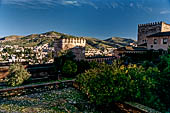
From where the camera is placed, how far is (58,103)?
680cm

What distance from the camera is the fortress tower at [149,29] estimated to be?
1261 inches

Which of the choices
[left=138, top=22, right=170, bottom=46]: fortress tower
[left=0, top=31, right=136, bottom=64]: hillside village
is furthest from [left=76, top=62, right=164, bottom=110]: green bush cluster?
[left=138, top=22, right=170, bottom=46]: fortress tower

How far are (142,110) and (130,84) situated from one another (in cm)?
148

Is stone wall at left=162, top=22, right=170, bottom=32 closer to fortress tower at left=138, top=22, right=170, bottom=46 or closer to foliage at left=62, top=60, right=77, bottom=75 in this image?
fortress tower at left=138, top=22, right=170, bottom=46

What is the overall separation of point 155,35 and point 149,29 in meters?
12.4

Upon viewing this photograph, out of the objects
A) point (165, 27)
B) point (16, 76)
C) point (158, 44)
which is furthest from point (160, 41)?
point (16, 76)

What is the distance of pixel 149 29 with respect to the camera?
34812mm

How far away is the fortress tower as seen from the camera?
32031mm

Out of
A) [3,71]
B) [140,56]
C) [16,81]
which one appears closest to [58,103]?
[16,81]

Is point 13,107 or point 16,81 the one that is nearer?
point 13,107

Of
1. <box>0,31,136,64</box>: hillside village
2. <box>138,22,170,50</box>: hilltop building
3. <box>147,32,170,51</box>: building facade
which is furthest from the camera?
<box>0,31,136,64</box>: hillside village

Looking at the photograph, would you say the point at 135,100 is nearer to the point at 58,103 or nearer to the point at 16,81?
the point at 58,103

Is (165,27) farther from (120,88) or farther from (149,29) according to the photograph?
(120,88)

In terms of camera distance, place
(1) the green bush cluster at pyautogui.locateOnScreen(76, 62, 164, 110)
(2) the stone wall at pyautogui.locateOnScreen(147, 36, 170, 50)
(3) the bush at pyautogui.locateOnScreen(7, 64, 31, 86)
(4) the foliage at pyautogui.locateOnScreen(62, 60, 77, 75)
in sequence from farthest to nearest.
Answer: (2) the stone wall at pyautogui.locateOnScreen(147, 36, 170, 50) < (4) the foliage at pyautogui.locateOnScreen(62, 60, 77, 75) < (3) the bush at pyautogui.locateOnScreen(7, 64, 31, 86) < (1) the green bush cluster at pyautogui.locateOnScreen(76, 62, 164, 110)
